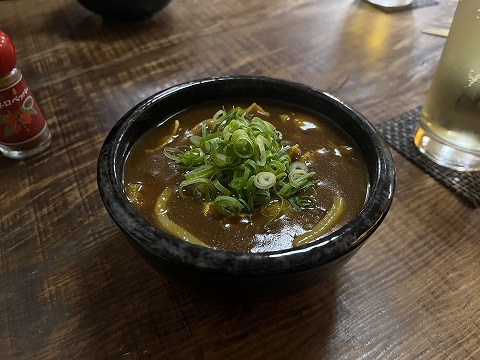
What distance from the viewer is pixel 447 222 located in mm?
1323

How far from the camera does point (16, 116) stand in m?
1.45

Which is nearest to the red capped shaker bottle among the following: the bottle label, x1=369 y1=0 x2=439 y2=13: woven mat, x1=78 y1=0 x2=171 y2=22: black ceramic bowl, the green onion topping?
the bottle label

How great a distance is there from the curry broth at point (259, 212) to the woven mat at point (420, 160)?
396 mm

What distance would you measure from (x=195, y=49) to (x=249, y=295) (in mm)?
1523

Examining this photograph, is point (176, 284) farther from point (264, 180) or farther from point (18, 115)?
point (18, 115)

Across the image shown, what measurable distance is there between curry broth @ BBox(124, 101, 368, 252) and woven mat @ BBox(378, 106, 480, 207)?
1.30 feet

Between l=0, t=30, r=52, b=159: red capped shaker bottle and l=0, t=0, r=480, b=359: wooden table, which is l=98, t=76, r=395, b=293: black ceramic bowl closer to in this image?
l=0, t=0, r=480, b=359: wooden table

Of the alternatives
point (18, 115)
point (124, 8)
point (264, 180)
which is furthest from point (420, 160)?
point (124, 8)

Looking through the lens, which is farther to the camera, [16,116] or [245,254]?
[16,116]

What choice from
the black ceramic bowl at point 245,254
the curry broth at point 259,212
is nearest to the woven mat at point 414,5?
the curry broth at point 259,212

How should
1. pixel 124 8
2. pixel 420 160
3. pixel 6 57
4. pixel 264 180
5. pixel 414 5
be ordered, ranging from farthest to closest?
1. pixel 414 5
2. pixel 124 8
3. pixel 420 160
4. pixel 6 57
5. pixel 264 180

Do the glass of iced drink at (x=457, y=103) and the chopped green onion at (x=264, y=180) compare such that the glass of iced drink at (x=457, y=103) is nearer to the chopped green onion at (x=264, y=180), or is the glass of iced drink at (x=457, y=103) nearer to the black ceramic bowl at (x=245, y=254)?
the black ceramic bowl at (x=245, y=254)

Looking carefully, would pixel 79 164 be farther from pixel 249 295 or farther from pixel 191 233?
pixel 249 295

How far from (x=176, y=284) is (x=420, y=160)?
0.96 meters
